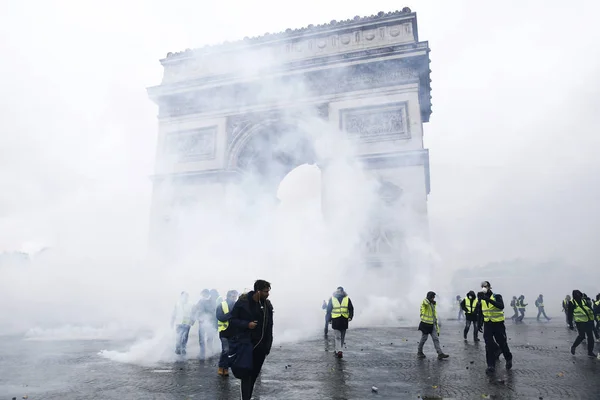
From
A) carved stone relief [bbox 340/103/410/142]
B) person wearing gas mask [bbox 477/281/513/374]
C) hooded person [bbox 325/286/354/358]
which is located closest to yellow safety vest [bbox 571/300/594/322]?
person wearing gas mask [bbox 477/281/513/374]

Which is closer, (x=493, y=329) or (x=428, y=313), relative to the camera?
(x=493, y=329)

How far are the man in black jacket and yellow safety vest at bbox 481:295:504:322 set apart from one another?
3914 mm

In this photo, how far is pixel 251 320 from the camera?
384cm

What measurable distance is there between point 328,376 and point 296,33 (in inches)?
695

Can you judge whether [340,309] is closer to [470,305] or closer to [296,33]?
[470,305]

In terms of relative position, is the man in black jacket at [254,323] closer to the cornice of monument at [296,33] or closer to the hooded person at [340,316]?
the hooded person at [340,316]

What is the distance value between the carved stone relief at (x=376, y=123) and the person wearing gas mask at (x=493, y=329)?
12.1 metres

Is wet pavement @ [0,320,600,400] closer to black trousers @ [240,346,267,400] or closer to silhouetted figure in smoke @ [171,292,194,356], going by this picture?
silhouetted figure in smoke @ [171,292,194,356]

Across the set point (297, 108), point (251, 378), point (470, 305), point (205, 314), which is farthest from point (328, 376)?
point (297, 108)

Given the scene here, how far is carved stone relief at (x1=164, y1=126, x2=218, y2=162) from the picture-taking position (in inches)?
806

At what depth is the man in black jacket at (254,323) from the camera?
3.80 meters

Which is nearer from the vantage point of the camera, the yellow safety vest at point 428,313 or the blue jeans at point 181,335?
the yellow safety vest at point 428,313

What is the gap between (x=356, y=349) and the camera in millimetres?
8438

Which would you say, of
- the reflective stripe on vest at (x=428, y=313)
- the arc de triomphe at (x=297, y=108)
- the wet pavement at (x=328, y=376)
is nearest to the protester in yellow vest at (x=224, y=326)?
the wet pavement at (x=328, y=376)
